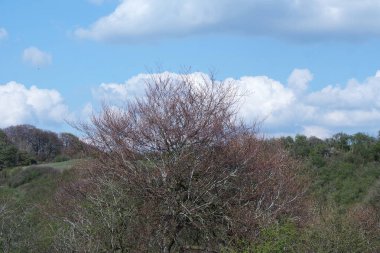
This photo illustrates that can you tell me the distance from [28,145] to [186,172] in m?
59.3

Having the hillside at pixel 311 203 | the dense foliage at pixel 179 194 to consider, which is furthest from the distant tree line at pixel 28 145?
the dense foliage at pixel 179 194

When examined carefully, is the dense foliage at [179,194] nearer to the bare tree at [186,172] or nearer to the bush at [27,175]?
the bare tree at [186,172]

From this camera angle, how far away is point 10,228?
25922 mm

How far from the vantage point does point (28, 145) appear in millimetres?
80188

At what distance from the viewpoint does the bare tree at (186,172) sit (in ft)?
76.5

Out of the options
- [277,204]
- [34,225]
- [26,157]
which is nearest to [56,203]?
[34,225]

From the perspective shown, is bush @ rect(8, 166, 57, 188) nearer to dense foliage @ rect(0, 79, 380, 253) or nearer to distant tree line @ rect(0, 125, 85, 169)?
distant tree line @ rect(0, 125, 85, 169)

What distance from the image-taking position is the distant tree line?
70062 millimetres

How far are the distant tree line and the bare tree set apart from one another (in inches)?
1603

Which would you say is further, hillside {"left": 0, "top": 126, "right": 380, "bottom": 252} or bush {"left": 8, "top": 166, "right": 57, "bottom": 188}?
bush {"left": 8, "top": 166, "right": 57, "bottom": 188}

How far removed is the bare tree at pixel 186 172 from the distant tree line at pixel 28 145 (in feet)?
134

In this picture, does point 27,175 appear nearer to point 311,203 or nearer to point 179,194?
point 311,203

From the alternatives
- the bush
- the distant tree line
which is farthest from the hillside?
the distant tree line

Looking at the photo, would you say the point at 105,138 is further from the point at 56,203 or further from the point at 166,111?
the point at 56,203
